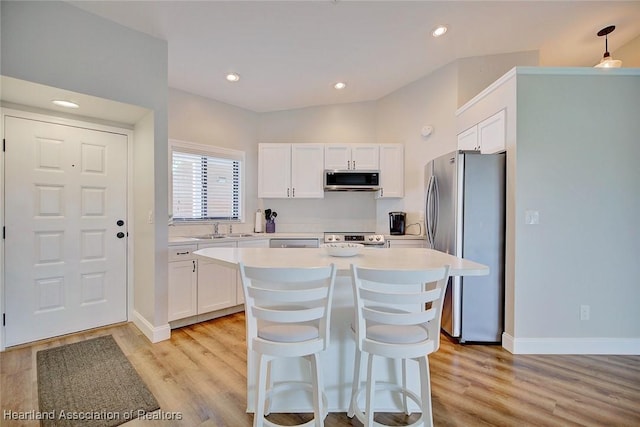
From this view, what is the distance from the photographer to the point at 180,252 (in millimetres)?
2881

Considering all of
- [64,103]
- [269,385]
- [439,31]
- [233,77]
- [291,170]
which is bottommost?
[269,385]

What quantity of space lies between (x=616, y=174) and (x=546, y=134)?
2.20ft

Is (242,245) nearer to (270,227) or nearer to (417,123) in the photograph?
(270,227)

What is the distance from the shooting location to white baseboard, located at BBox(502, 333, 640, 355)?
2414mm

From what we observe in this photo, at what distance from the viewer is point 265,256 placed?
185cm

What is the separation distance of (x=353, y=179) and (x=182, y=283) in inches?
95.6

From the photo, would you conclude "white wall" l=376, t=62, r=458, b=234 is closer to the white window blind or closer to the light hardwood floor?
the light hardwood floor

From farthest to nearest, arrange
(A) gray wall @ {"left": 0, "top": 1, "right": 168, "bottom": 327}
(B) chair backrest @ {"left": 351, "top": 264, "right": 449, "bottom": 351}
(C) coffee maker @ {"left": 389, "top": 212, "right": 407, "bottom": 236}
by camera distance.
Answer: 1. (C) coffee maker @ {"left": 389, "top": 212, "right": 407, "bottom": 236}
2. (A) gray wall @ {"left": 0, "top": 1, "right": 168, "bottom": 327}
3. (B) chair backrest @ {"left": 351, "top": 264, "right": 449, "bottom": 351}


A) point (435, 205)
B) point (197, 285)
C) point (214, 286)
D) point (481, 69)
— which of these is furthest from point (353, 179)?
point (197, 285)

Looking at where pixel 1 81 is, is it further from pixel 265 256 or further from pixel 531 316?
pixel 531 316

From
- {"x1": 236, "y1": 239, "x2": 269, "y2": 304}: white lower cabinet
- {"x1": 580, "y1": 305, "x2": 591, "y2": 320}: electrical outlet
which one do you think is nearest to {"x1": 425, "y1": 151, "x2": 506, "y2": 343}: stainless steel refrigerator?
{"x1": 580, "y1": 305, "x2": 591, "y2": 320}: electrical outlet

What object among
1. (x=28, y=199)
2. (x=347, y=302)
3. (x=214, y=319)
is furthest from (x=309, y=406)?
(x=28, y=199)

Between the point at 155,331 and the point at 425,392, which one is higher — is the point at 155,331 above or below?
below

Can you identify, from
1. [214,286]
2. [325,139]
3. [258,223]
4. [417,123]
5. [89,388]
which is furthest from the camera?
[325,139]
